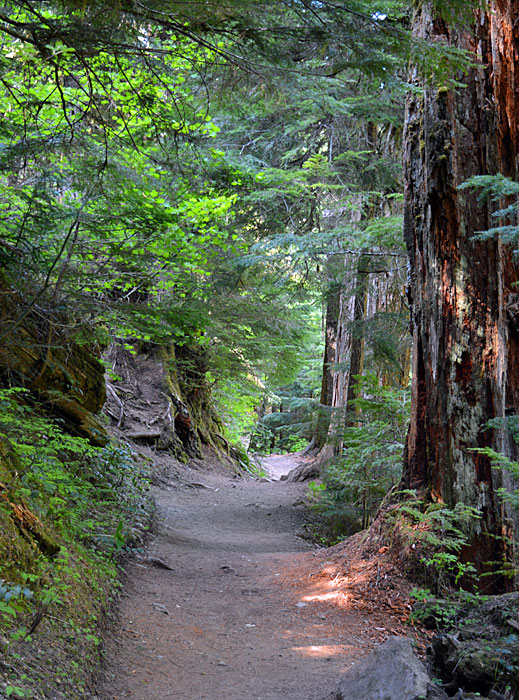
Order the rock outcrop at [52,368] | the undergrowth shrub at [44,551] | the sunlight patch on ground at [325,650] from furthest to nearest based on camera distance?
the rock outcrop at [52,368] < the sunlight patch on ground at [325,650] < the undergrowth shrub at [44,551]

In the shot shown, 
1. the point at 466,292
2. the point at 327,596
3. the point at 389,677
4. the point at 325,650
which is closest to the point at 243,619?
the point at 327,596

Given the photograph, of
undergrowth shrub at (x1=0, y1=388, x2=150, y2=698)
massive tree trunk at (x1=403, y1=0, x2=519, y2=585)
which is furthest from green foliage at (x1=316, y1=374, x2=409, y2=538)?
undergrowth shrub at (x1=0, y1=388, x2=150, y2=698)

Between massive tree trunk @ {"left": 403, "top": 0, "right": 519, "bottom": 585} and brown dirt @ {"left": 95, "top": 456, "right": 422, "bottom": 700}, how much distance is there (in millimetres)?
1292

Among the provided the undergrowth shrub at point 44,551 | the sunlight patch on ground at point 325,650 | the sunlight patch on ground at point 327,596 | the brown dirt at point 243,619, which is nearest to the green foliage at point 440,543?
the brown dirt at point 243,619

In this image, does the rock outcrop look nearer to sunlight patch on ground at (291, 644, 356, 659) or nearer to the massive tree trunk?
sunlight patch on ground at (291, 644, 356, 659)

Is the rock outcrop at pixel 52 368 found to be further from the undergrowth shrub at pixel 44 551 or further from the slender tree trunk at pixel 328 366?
the slender tree trunk at pixel 328 366

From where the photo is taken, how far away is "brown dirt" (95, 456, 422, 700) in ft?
12.6

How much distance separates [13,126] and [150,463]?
9.05 m

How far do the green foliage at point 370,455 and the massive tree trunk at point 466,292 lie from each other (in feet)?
5.05

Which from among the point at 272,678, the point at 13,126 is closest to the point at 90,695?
the point at 272,678

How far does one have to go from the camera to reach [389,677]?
3029 millimetres

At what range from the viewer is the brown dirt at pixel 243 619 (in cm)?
383

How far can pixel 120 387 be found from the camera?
15250mm

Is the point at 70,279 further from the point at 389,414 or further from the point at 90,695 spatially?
the point at 389,414
